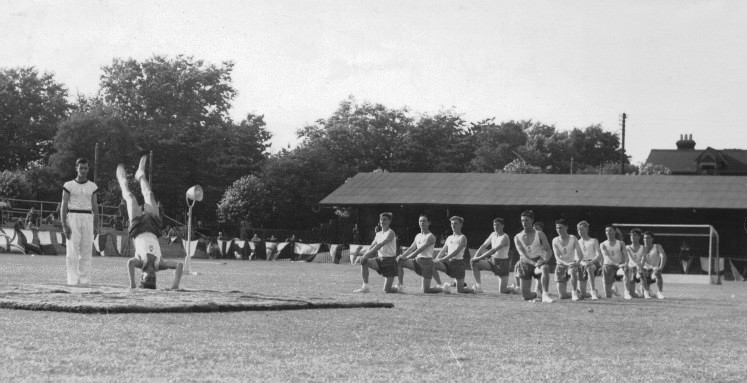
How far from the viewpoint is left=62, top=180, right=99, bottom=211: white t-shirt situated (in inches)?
698

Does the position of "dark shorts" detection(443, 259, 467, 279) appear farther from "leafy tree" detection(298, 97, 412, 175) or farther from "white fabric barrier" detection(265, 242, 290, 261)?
"leafy tree" detection(298, 97, 412, 175)

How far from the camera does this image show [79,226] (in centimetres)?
1791

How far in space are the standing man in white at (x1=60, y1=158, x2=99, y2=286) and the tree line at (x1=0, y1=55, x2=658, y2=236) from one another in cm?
4711

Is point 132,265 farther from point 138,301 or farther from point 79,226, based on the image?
point 138,301

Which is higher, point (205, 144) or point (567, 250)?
point (205, 144)

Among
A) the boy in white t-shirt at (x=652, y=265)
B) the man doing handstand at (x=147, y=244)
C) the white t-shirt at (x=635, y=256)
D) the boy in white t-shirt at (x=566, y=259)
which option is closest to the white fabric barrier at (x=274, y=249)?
the boy in white t-shirt at (x=652, y=265)

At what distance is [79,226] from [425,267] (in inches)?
292

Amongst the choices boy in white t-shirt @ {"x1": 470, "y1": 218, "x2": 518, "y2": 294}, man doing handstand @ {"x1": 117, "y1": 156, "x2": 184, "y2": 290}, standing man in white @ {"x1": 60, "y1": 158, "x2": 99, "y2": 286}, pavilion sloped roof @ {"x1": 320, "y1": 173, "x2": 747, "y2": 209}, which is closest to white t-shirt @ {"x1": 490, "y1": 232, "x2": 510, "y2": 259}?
boy in white t-shirt @ {"x1": 470, "y1": 218, "x2": 518, "y2": 294}

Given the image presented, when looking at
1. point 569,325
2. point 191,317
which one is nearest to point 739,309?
point 569,325

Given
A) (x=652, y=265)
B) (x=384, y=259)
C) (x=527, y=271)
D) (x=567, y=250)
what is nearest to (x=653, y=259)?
(x=652, y=265)

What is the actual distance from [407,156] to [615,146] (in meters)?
39.0

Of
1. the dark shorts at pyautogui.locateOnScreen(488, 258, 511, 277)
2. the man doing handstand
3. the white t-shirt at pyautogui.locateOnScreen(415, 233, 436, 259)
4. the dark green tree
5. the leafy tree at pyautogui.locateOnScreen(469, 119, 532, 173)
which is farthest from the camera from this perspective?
the leafy tree at pyautogui.locateOnScreen(469, 119, 532, 173)

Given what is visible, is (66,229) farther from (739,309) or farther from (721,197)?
(721,197)

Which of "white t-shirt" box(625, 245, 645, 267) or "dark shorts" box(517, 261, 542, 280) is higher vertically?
"white t-shirt" box(625, 245, 645, 267)
